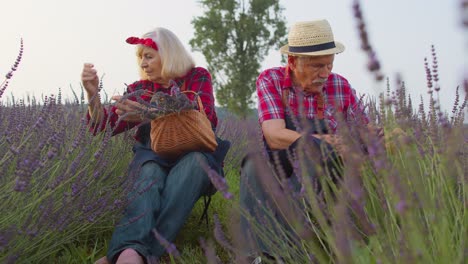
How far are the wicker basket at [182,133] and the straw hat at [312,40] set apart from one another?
60 cm

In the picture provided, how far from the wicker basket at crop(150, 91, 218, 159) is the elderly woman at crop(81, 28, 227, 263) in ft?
0.20

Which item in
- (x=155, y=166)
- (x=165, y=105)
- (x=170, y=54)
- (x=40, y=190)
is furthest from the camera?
(x=170, y=54)

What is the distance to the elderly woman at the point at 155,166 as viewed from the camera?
8.64ft

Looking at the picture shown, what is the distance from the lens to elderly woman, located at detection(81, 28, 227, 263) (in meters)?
2.63

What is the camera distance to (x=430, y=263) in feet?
4.17

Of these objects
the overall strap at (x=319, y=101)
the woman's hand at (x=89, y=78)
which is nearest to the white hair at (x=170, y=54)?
the woman's hand at (x=89, y=78)

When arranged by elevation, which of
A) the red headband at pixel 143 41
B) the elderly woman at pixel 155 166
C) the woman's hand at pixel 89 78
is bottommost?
the elderly woman at pixel 155 166

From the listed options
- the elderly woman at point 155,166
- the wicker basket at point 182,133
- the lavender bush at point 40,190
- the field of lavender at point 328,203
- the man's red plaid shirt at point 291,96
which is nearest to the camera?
the field of lavender at point 328,203

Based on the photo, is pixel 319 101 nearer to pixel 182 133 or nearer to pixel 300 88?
pixel 300 88

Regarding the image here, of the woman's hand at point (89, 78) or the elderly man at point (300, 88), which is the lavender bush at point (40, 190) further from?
the elderly man at point (300, 88)

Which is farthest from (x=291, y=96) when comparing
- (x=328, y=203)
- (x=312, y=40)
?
(x=328, y=203)

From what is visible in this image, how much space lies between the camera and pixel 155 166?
3006 mm

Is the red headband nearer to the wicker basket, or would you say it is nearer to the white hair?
the white hair

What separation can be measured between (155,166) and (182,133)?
275 millimetres
